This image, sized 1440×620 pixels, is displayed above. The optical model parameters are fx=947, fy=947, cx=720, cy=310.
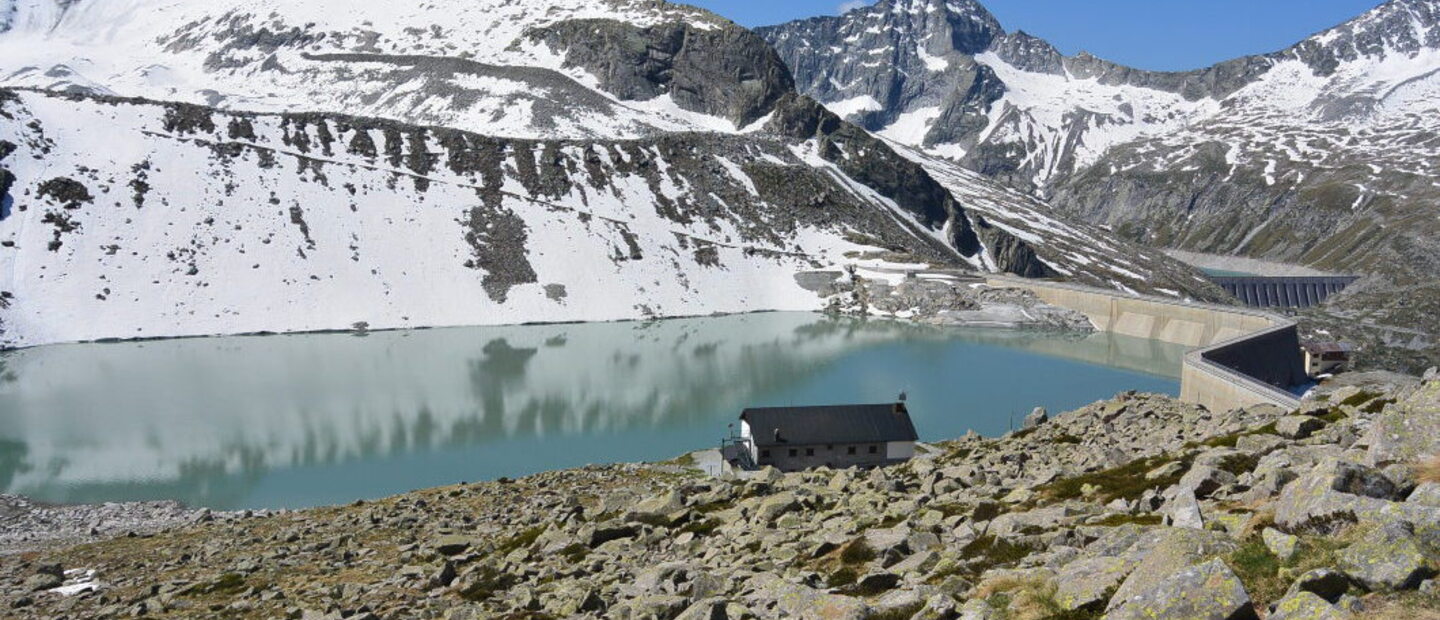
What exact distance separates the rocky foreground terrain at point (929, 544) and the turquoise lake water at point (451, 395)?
46.1 ft

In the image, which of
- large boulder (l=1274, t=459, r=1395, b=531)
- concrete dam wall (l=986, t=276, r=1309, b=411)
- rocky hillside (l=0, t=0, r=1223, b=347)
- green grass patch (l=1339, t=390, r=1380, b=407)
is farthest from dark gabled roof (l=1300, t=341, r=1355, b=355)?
large boulder (l=1274, t=459, r=1395, b=531)

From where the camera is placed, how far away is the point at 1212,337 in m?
106

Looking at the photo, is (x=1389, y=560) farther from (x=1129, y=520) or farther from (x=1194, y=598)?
(x=1129, y=520)

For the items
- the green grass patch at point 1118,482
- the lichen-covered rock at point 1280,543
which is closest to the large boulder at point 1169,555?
the lichen-covered rock at point 1280,543

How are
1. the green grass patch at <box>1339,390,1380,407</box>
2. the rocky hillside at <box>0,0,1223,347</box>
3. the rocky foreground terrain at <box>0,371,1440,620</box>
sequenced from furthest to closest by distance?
the rocky hillside at <box>0,0,1223,347</box> → the green grass patch at <box>1339,390,1380,407</box> → the rocky foreground terrain at <box>0,371,1440,620</box>

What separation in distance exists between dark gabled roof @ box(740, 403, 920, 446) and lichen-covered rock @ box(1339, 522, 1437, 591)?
35455 millimetres

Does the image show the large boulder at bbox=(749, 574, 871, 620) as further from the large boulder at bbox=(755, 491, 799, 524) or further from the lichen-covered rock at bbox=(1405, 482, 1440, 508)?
the large boulder at bbox=(755, 491, 799, 524)

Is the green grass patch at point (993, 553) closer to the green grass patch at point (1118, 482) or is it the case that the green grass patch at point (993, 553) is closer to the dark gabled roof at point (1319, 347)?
the green grass patch at point (1118, 482)

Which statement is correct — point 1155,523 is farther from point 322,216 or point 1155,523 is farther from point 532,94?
point 532,94

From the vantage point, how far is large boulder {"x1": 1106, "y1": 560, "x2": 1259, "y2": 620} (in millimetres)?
9234

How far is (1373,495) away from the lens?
38.2 ft

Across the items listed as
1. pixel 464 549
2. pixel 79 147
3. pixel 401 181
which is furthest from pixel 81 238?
pixel 464 549

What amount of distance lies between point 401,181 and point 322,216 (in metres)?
13.9

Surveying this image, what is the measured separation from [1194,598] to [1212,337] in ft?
357
